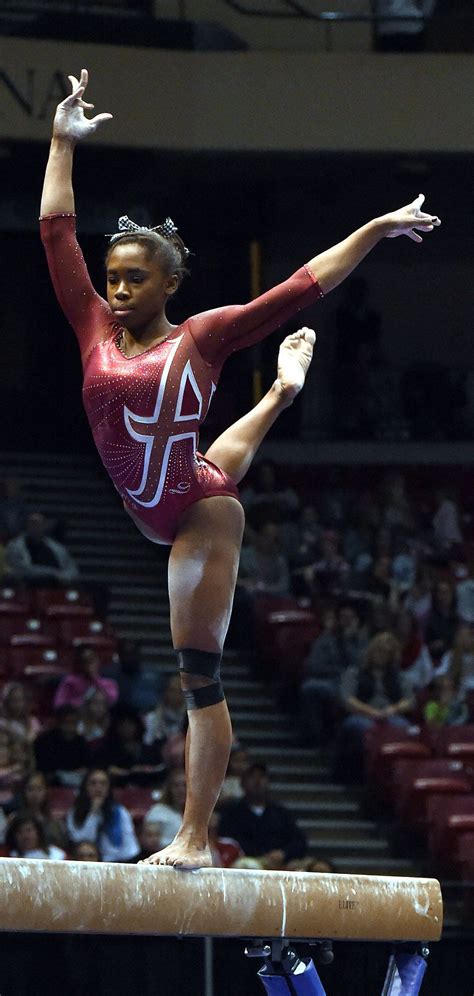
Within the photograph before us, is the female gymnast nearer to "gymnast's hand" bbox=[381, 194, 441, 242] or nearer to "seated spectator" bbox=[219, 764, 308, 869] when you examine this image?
"gymnast's hand" bbox=[381, 194, 441, 242]

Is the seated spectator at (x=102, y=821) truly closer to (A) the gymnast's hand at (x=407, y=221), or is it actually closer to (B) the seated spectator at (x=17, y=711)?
(B) the seated spectator at (x=17, y=711)

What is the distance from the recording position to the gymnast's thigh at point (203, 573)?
4172 mm

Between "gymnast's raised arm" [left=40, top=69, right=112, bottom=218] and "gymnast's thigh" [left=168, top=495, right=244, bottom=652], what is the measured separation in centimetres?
80

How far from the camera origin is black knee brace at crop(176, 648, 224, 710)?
13.7 feet

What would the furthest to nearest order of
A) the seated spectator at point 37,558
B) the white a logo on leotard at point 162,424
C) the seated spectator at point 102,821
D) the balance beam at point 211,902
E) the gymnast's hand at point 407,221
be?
1. the seated spectator at point 37,558
2. the seated spectator at point 102,821
3. the gymnast's hand at point 407,221
4. the white a logo on leotard at point 162,424
5. the balance beam at point 211,902

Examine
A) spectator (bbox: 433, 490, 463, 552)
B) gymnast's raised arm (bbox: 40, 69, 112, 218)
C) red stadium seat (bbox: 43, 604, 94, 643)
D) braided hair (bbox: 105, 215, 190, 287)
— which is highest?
gymnast's raised arm (bbox: 40, 69, 112, 218)

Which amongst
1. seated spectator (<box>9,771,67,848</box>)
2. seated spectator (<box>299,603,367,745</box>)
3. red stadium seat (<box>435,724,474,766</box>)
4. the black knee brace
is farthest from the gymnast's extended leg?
seated spectator (<box>299,603,367,745</box>)

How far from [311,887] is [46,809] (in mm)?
4455

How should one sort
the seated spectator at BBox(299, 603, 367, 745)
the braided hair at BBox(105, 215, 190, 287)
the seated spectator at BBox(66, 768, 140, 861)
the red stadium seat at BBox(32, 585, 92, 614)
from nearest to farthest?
the braided hair at BBox(105, 215, 190, 287), the seated spectator at BBox(66, 768, 140, 861), the seated spectator at BBox(299, 603, 367, 745), the red stadium seat at BBox(32, 585, 92, 614)

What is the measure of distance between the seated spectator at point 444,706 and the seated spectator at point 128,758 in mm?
2021

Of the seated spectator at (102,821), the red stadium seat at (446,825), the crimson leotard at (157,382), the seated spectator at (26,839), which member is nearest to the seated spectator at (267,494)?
the red stadium seat at (446,825)

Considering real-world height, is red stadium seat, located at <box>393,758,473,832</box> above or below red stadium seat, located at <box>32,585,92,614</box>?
below

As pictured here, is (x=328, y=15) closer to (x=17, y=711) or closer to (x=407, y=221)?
(x=17, y=711)

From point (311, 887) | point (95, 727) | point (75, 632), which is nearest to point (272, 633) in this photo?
point (75, 632)
